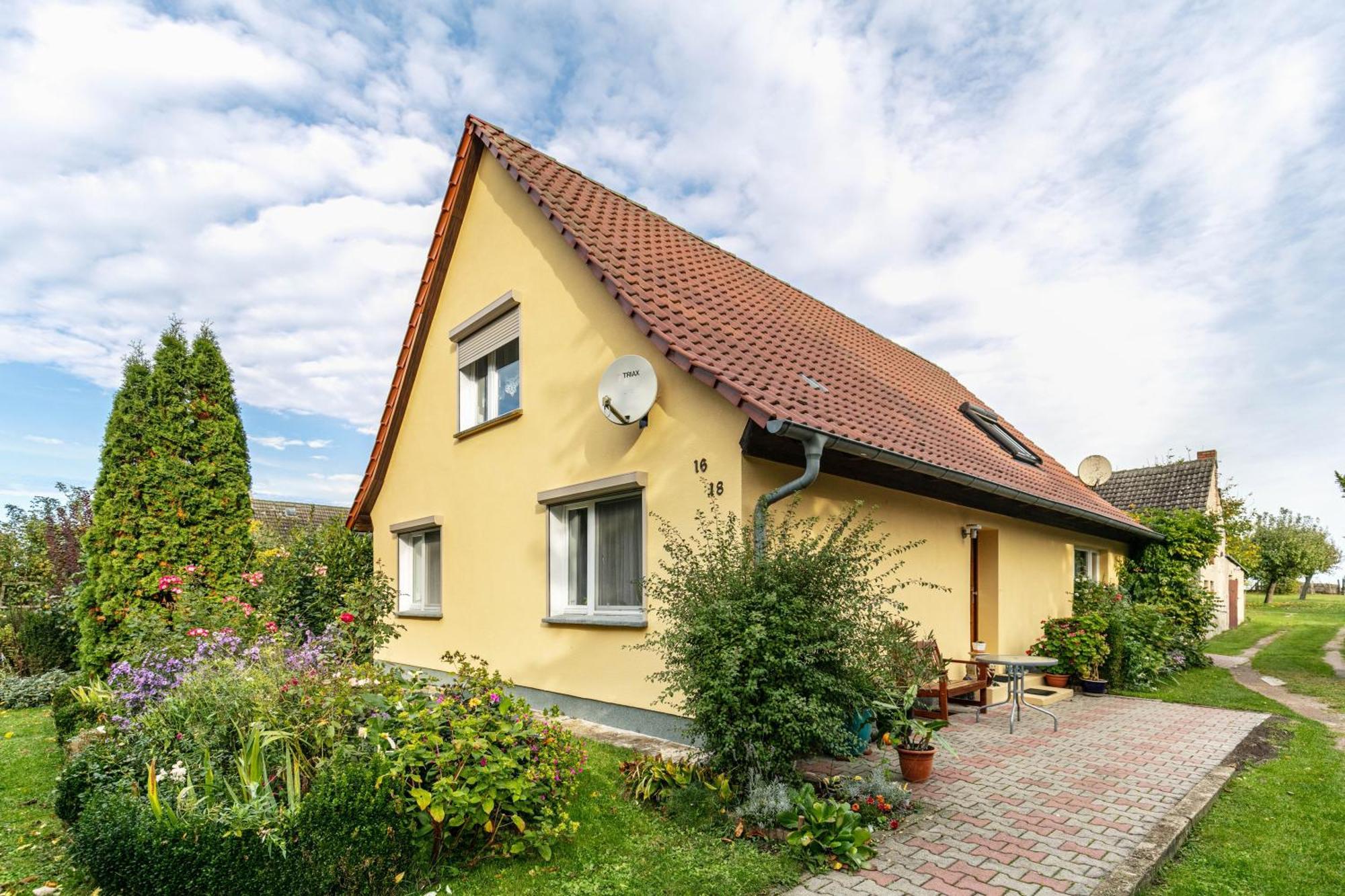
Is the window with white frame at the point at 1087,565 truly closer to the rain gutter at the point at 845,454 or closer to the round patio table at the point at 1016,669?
the rain gutter at the point at 845,454

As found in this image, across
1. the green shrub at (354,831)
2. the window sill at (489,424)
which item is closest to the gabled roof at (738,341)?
the window sill at (489,424)

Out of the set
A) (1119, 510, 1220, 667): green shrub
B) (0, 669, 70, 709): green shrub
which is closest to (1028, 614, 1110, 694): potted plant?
(1119, 510, 1220, 667): green shrub

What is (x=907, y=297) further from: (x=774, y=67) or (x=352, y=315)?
(x=352, y=315)

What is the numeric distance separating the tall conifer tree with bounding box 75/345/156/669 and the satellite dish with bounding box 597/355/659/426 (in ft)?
23.4

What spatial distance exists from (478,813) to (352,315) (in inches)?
382

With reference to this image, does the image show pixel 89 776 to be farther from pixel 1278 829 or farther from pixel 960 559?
pixel 960 559

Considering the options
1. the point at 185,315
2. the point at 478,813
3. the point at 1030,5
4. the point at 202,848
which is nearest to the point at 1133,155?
the point at 1030,5

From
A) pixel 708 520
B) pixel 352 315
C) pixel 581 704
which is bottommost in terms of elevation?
pixel 581 704

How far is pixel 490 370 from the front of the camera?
9984mm

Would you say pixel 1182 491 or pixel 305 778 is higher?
pixel 1182 491

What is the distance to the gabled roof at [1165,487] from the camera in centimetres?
2067

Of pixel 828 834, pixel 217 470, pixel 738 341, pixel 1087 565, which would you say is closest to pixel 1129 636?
pixel 1087 565

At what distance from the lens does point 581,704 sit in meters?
7.55

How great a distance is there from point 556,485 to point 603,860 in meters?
4.42
